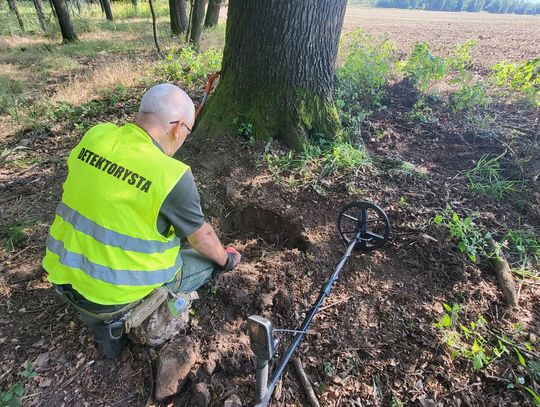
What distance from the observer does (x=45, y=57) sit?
9680 millimetres

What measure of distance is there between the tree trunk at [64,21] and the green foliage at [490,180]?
13777 millimetres

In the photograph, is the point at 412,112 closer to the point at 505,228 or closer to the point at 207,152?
the point at 505,228

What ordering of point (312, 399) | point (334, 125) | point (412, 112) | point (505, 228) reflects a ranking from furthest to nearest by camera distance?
point (412, 112), point (334, 125), point (505, 228), point (312, 399)

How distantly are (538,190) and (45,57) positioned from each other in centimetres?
1217

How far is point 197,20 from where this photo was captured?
8.82 meters

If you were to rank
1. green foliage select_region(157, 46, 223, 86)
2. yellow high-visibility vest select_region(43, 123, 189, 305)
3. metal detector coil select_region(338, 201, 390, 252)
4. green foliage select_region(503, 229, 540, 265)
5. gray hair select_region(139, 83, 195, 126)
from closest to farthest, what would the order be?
yellow high-visibility vest select_region(43, 123, 189, 305), gray hair select_region(139, 83, 195, 126), metal detector coil select_region(338, 201, 390, 252), green foliage select_region(503, 229, 540, 265), green foliage select_region(157, 46, 223, 86)

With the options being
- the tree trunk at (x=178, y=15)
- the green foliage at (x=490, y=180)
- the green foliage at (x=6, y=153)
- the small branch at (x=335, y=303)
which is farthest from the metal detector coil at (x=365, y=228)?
the tree trunk at (x=178, y=15)

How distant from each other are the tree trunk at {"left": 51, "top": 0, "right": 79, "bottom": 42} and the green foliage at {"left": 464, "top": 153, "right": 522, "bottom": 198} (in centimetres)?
1378

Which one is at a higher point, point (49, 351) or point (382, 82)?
point (382, 82)

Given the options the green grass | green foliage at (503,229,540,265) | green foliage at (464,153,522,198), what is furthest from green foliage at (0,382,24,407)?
green foliage at (464,153,522,198)

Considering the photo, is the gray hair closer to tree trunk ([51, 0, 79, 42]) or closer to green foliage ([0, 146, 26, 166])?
green foliage ([0, 146, 26, 166])

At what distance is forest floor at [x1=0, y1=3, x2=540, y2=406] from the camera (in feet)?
6.63

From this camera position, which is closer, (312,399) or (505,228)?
(312,399)

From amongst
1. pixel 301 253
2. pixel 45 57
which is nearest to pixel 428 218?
pixel 301 253
